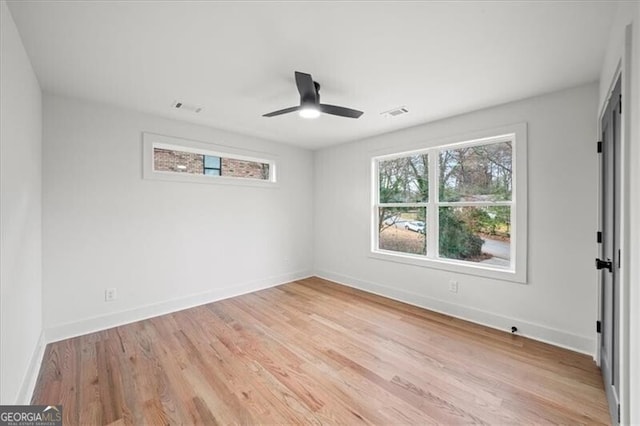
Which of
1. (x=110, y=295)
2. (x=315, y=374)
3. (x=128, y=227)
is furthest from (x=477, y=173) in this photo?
(x=110, y=295)

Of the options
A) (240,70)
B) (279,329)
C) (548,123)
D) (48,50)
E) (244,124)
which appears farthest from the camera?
(244,124)

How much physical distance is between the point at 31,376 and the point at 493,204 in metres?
4.55

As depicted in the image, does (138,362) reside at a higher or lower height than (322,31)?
lower

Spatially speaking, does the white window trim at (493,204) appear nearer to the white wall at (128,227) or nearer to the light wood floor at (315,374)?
the light wood floor at (315,374)

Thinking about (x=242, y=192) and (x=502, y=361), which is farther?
(x=242, y=192)

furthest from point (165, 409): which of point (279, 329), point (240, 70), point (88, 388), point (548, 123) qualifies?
point (548, 123)

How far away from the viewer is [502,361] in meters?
2.41

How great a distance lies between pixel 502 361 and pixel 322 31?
3.06 m

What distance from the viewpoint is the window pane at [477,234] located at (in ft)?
10.3

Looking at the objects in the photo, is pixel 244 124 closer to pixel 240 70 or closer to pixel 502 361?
pixel 240 70

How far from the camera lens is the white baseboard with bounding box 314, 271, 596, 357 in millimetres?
2578

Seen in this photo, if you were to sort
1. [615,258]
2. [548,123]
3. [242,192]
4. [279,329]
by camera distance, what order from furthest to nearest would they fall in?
[242,192], [279,329], [548,123], [615,258]

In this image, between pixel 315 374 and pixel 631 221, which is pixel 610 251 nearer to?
pixel 631 221

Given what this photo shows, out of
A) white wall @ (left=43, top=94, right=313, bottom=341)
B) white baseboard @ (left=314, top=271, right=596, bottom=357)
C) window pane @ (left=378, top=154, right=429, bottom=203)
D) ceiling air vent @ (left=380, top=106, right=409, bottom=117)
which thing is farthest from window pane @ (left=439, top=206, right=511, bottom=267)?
white wall @ (left=43, top=94, right=313, bottom=341)
